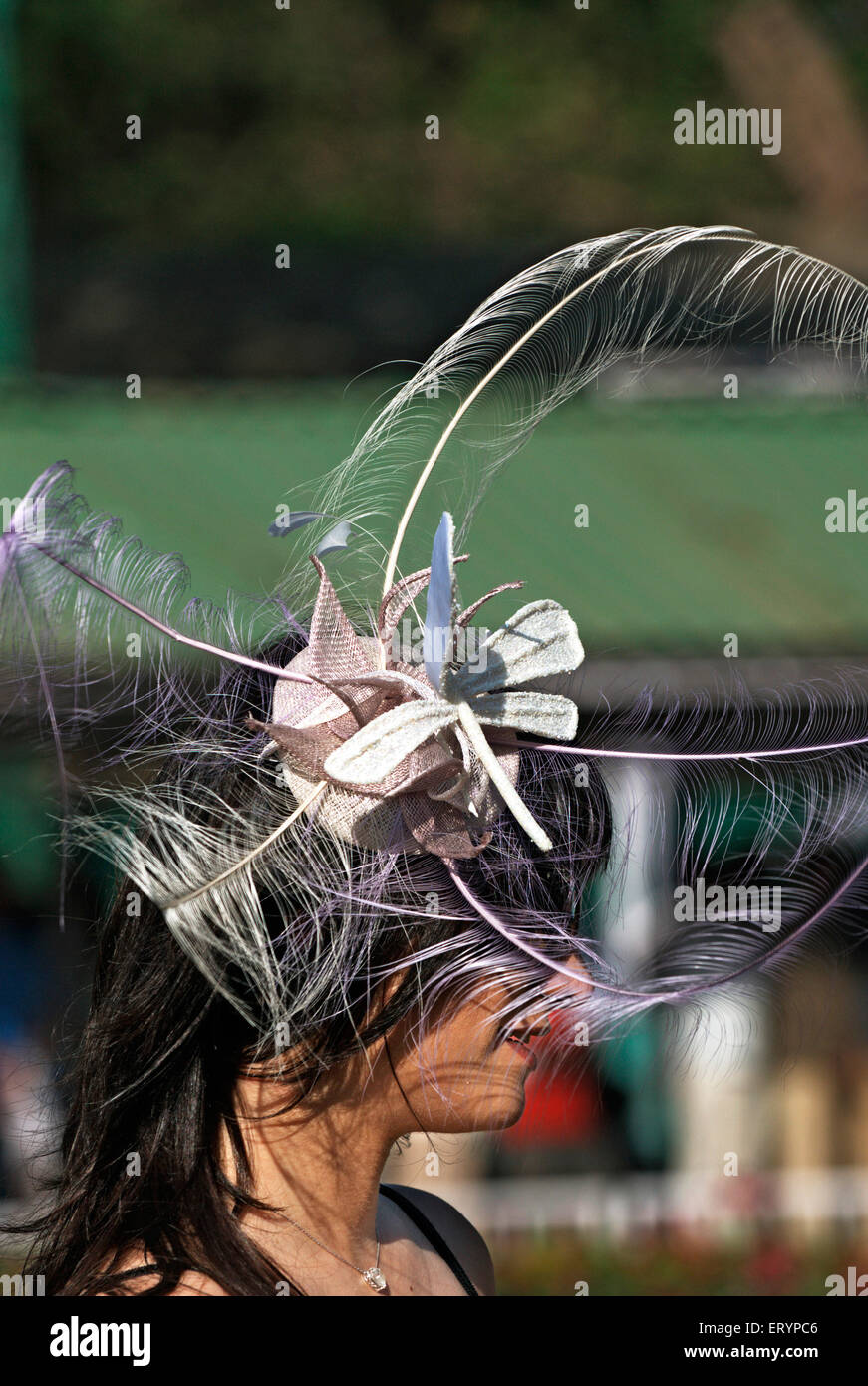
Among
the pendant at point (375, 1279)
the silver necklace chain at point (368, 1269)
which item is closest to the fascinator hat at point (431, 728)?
the silver necklace chain at point (368, 1269)

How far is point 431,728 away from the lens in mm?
1225

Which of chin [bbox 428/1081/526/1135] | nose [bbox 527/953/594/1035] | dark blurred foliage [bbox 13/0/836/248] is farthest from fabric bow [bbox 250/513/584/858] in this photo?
dark blurred foliage [bbox 13/0/836/248]

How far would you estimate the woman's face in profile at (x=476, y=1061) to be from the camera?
139 cm

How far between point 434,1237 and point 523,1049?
45 cm

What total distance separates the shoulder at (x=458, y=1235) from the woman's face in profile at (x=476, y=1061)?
361 millimetres

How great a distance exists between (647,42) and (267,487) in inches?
150

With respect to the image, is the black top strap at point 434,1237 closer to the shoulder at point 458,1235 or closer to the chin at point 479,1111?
the shoulder at point 458,1235

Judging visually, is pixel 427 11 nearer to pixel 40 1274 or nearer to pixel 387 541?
pixel 387 541

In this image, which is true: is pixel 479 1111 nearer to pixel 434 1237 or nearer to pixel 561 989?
pixel 561 989

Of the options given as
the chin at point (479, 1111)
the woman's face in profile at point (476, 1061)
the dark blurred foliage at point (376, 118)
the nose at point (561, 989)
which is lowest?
the chin at point (479, 1111)

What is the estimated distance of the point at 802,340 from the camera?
1483 mm

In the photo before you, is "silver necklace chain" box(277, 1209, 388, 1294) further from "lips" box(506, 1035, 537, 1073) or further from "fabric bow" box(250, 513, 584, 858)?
"fabric bow" box(250, 513, 584, 858)

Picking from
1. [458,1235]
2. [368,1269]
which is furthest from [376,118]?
[368,1269]

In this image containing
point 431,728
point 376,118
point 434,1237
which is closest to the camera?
point 431,728
